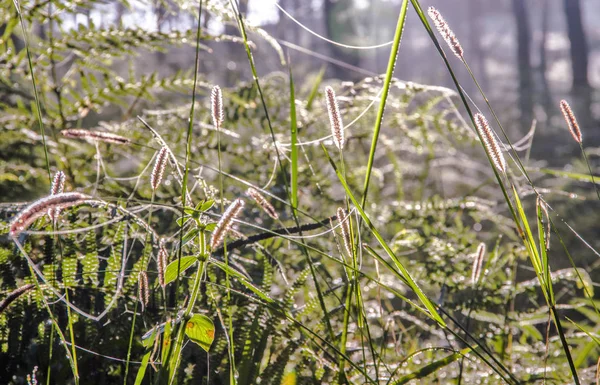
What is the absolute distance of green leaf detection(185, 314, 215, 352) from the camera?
0.70 m

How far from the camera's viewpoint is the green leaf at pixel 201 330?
700 millimetres

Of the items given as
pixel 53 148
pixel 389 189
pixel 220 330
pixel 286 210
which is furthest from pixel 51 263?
pixel 389 189

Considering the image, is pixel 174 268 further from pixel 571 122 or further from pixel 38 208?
pixel 571 122

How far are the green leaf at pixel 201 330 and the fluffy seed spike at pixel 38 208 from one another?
0.81 feet

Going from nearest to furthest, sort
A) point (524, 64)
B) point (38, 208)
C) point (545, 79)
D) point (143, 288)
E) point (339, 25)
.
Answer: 1. point (38, 208)
2. point (143, 288)
3. point (339, 25)
4. point (524, 64)
5. point (545, 79)

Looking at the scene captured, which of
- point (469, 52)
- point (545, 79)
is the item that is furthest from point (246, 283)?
point (469, 52)

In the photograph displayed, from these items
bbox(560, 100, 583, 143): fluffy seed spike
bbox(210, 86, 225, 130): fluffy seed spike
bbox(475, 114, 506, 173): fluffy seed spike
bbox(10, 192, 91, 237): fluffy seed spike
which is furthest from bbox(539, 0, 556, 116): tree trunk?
bbox(10, 192, 91, 237): fluffy seed spike

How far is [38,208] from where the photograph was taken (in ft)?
1.60

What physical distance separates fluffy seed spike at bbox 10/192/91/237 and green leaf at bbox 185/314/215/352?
247mm

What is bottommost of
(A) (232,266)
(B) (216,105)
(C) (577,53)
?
(C) (577,53)

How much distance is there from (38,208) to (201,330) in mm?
298

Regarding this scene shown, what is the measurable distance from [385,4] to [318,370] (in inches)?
1315

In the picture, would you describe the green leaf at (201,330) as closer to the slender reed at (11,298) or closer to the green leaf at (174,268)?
the green leaf at (174,268)

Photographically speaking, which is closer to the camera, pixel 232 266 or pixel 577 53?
pixel 232 266
